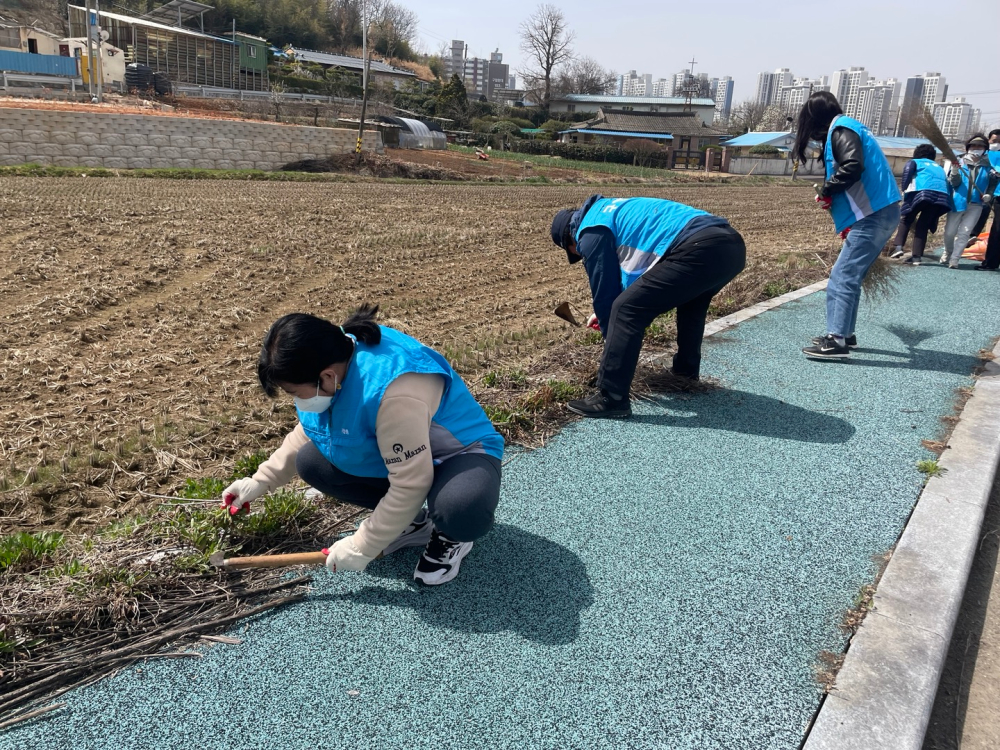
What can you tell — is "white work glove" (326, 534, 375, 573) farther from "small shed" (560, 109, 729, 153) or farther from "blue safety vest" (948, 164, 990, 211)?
"small shed" (560, 109, 729, 153)

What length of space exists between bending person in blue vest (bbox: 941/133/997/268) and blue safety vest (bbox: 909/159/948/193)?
112mm

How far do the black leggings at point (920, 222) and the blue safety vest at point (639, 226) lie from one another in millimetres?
6602

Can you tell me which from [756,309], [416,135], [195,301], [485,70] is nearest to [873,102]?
[485,70]

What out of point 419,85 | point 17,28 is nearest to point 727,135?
point 419,85

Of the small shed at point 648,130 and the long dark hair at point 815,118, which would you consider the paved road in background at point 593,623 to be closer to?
the long dark hair at point 815,118

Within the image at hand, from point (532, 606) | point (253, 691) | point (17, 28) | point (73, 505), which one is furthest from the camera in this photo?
point (17, 28)

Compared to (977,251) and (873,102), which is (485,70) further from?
(977,251)

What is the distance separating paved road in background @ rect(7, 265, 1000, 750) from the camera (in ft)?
6.27

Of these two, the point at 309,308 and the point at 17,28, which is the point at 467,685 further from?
the point at 17,28

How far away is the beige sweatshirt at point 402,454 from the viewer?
2.16 metres

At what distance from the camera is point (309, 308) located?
6594 mm

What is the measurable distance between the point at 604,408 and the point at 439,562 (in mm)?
1781

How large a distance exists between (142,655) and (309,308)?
15.5 ft

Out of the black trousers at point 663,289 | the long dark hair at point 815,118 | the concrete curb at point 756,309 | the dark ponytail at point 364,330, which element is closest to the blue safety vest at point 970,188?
the concrete curb at point 756,309
